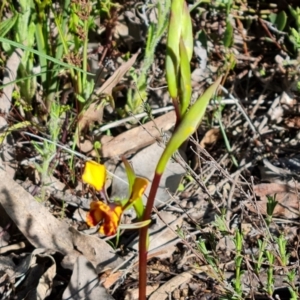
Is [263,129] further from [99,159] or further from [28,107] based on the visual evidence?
[28,107]

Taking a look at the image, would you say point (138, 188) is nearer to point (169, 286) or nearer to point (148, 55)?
point (169, 286)

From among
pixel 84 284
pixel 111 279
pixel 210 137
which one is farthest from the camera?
pixel 210 137

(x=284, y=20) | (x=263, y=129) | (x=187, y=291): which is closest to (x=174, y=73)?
(x=187, y=291)

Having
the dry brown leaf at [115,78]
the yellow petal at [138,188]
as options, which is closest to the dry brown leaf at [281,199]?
the dry brown leaf at [115,78]

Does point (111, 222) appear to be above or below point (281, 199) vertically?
above

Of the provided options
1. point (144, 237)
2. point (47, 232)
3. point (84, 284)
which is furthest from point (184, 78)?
point (47, 232)

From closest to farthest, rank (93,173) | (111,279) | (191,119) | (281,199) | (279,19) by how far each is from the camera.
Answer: (191,119) < (93,173) < (111,279) < (281,199) < (279,19)

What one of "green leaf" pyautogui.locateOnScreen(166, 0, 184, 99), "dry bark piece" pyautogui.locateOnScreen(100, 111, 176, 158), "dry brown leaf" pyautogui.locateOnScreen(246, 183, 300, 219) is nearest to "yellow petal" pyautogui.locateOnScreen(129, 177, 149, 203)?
"green leaf" pyautogui.locateOnScreen(166, 0, 184, 99)
